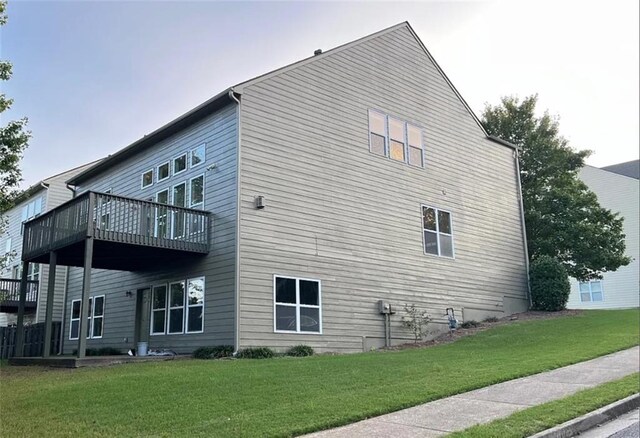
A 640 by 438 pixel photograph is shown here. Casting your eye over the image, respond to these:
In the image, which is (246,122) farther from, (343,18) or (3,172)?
(3,172)

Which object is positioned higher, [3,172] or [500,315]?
[3,172]

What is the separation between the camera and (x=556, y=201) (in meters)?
25.6

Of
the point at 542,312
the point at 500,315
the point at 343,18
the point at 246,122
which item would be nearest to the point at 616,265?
the point at 542,312

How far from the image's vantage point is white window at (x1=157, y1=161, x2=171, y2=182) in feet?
59.0

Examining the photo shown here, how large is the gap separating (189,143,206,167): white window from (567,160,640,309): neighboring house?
26.4m

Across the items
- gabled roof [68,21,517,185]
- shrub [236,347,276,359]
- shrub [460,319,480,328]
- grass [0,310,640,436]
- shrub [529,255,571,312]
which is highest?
gabled roof [68,21,517,185]

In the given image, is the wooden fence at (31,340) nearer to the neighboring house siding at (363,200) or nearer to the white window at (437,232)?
the neighboring house siding at (363,200)

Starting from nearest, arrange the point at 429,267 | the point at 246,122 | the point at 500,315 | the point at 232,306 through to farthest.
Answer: the point at 232,306, the point at 246,122, the point at 429,267, the point at 500,315

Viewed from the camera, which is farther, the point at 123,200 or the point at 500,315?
the point at 500,315

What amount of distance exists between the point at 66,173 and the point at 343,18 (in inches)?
671

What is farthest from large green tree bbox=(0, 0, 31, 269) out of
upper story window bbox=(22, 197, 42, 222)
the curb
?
upper story window bbox=(22, 197, 42, 222)

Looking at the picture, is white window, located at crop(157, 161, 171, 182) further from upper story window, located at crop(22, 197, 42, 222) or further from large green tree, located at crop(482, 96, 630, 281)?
large green tree, located at crop(482, 96, 630, 281)

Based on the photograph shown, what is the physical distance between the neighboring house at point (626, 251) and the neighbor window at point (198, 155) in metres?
26.4

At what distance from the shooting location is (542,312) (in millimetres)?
21469
